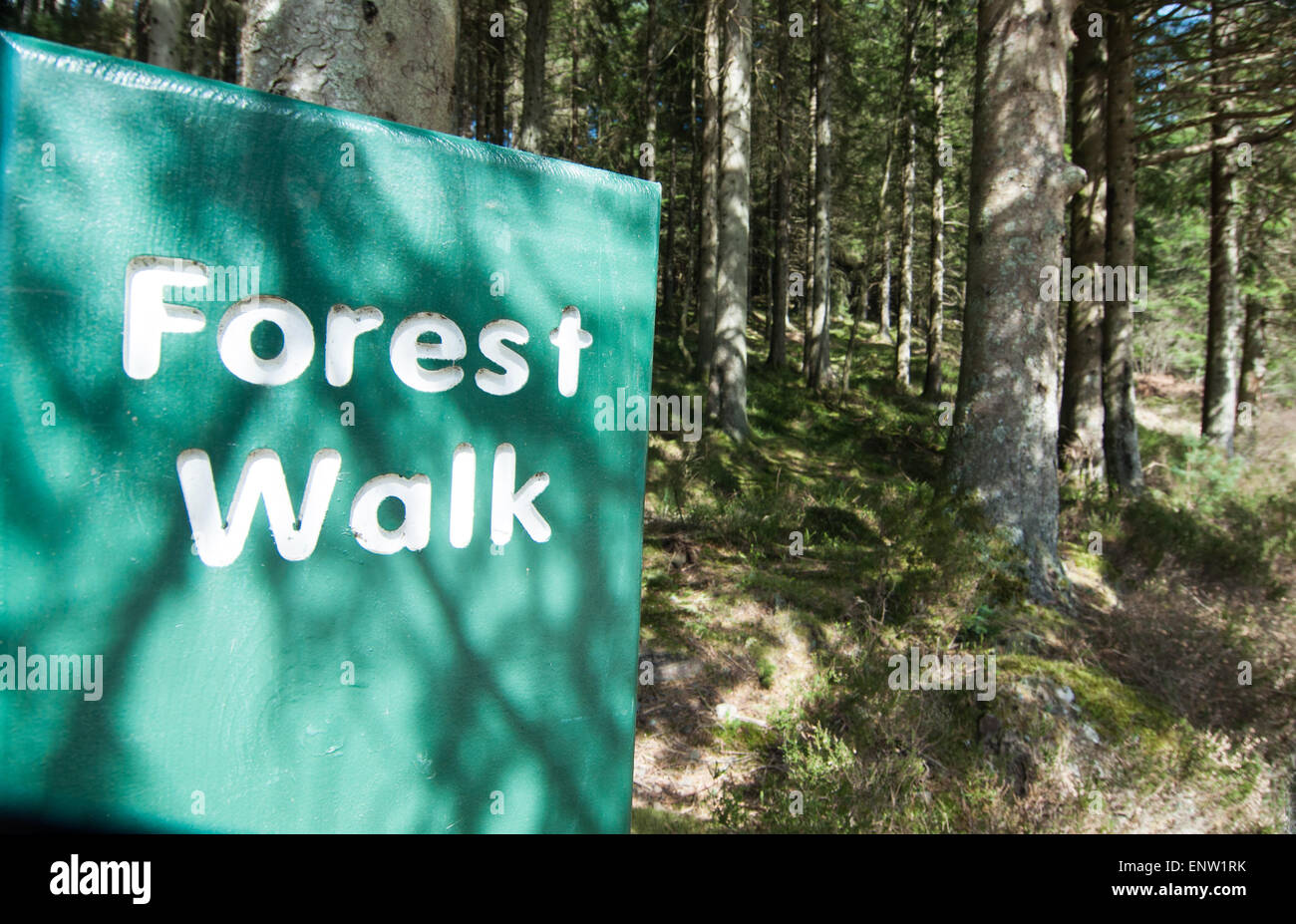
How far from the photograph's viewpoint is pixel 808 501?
9.03 metres

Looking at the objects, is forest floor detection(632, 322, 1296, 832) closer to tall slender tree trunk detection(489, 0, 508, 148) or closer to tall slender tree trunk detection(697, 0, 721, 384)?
tall slender tree trunk detection(697, 0, 721, 384)

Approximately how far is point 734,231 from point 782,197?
9.43 metres

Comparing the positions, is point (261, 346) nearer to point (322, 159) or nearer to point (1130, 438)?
point (322, 159)

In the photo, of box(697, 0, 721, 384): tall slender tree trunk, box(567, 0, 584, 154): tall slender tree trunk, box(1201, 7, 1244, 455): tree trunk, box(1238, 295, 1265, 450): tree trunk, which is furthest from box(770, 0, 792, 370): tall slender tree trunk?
box(1238, 295, 1265, 450): tree trunk

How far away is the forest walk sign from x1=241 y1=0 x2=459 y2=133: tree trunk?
1.80 ft

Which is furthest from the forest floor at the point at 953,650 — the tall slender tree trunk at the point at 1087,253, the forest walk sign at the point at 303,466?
the forest walk sign at the point at 303,466

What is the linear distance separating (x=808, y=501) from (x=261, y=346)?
8157 millimetres

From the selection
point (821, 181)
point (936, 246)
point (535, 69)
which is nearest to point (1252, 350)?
point (936, 246)

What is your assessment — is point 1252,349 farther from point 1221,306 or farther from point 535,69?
point 535,69

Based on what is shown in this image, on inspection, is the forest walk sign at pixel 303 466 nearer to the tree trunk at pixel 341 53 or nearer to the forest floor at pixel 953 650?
the tree trunk at pixel 341 53

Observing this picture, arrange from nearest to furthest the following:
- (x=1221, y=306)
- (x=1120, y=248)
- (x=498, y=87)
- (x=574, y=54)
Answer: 1. (x=1120, y=248)
2. (x=1221, y=306)
3. (x=574, y=54)
4. (x=498, y=87)

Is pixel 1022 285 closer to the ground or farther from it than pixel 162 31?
closer to the ground

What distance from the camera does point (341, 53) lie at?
6.03 feet

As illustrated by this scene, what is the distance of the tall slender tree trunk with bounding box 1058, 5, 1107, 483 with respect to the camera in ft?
33.8
